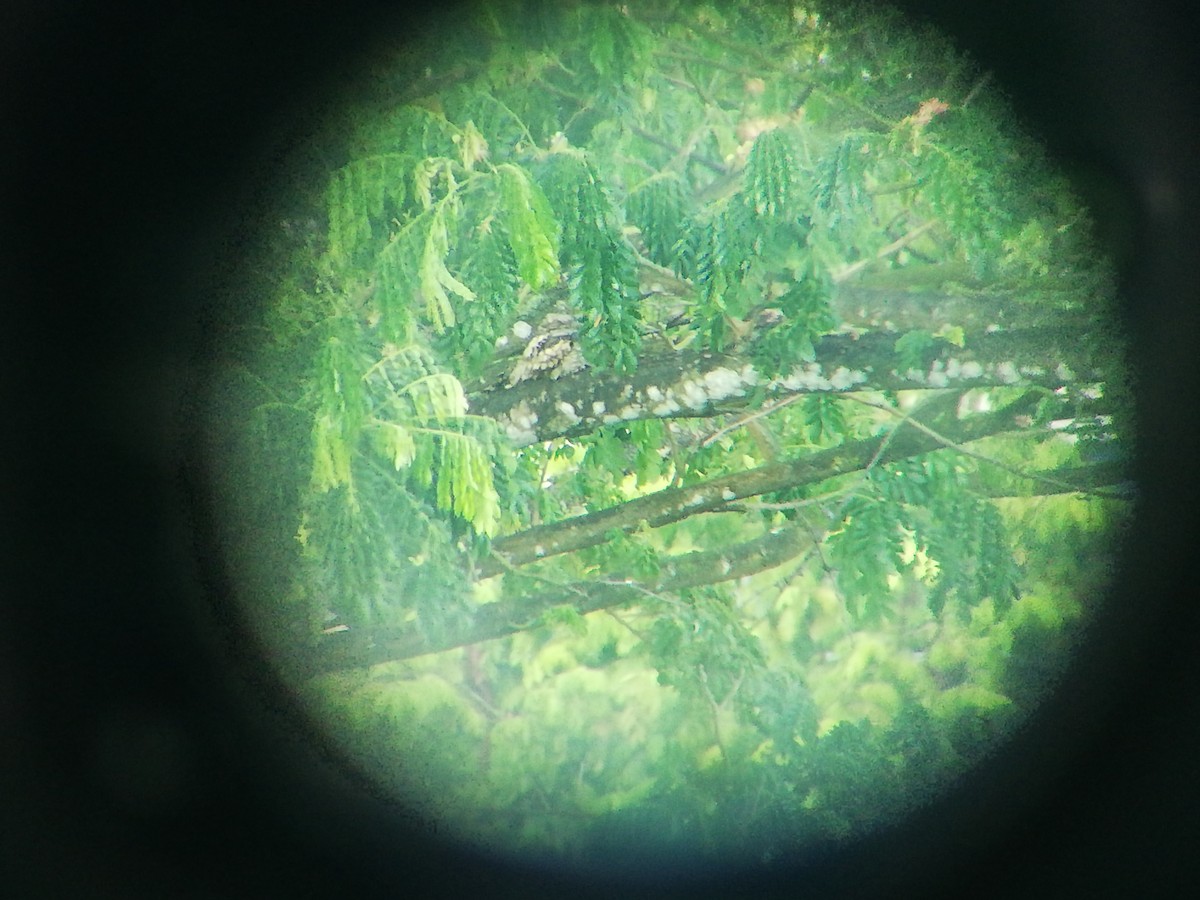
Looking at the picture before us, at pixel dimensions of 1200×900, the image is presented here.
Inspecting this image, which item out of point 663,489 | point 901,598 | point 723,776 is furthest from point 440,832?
point 901,598

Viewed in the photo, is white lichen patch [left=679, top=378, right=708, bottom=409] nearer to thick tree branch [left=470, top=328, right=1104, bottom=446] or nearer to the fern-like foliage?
thick tree branch [left=470, top=328, right=1104, bottom=446]

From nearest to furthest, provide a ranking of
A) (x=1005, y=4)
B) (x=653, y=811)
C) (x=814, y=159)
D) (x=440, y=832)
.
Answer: (x=1005, y=4) < (x=814, y=159) < (x=440, y=832) < (x=653, y=811)

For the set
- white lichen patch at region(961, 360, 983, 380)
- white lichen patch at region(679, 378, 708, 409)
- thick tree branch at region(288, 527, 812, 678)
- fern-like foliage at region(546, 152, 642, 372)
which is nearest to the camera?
fern-like foliage at region(546, 152, 642, 372)

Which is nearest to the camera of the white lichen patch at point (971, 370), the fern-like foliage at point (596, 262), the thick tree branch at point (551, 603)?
the fern-like foliage at point (596, 262)

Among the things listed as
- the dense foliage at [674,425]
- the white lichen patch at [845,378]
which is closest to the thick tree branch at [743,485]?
the dense foliage at [674,425]

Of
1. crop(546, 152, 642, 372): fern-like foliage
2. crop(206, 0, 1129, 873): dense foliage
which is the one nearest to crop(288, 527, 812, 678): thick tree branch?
crop(206, 0, 1129, 873): dense foliage

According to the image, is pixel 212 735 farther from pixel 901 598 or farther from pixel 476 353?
Answer: pixel 901 598

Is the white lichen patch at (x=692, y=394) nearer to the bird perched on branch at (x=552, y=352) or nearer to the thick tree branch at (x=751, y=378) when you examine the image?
the thick tree branch at (x=751, y=378)

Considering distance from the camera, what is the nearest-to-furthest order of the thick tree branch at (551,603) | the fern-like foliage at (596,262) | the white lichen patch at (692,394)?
the fern-like foliage at (596,262) → the white lichen patch at (692,394) → the thick tree branch at (551,603)
